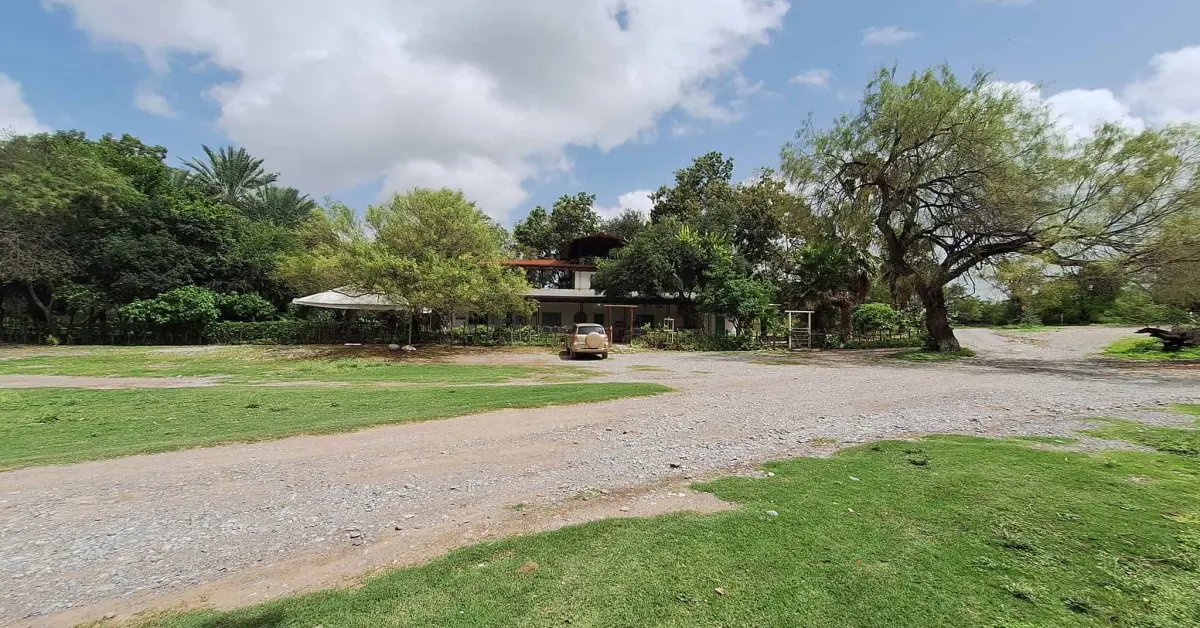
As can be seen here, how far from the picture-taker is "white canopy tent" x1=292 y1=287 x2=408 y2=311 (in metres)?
23.2

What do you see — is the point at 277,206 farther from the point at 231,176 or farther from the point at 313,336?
the point at 313,336

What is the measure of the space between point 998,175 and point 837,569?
2204 centimetres

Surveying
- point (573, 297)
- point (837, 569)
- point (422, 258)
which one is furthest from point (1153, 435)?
point (573, 297)

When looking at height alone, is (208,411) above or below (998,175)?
below

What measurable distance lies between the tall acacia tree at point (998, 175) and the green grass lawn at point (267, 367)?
52.6 ft

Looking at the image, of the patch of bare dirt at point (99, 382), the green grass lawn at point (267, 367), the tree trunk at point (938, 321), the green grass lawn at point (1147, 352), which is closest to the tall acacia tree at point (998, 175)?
the tree trunk at point (938, 321)

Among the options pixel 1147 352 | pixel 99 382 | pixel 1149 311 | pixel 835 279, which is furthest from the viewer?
pixel 1149 311

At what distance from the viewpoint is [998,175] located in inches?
747

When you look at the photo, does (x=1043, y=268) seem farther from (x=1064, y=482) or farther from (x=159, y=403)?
(x=159, y=403)

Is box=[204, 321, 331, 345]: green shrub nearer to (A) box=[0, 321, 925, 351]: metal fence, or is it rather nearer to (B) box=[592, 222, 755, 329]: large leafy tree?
(A) box=[0, 321, 925, 351]: metal fence

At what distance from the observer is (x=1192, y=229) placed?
16812mm

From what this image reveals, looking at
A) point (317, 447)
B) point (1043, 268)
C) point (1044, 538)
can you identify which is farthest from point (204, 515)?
point (1043, 268)

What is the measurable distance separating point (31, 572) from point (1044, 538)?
23.6 ft

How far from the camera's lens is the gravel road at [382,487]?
345cm
